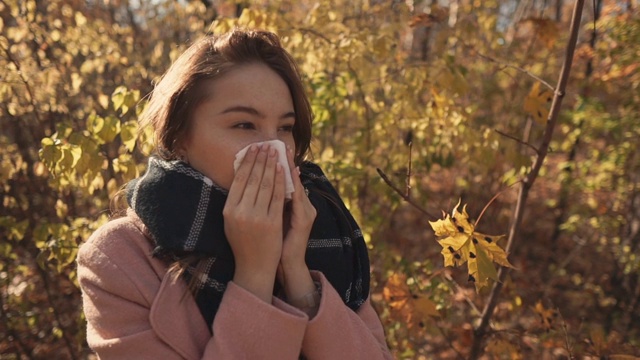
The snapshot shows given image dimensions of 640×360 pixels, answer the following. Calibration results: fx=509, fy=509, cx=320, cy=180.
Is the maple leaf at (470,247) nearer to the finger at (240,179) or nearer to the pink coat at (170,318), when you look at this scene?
the pink coat at (170,318)

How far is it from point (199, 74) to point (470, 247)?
1056mm

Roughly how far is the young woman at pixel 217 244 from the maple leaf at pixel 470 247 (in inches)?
16.5

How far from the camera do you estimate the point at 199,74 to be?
4.91ft

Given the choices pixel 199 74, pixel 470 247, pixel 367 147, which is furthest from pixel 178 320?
pixel 367 147

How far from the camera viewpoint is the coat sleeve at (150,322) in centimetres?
127

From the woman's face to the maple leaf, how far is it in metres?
0.68

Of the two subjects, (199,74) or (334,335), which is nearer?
(334,335)

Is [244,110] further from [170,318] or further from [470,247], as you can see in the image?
[470,247]

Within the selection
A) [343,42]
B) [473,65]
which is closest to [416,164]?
[343,42]

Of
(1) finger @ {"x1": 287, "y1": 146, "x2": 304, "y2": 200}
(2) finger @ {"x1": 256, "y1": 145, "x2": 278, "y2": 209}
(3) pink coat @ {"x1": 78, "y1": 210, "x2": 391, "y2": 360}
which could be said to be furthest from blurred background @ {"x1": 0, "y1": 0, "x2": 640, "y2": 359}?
(3) pink coat @ {"x1": 78, "y1": 210, "x2": 391, "y2": 360}

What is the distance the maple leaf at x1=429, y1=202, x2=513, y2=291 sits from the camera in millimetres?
1719

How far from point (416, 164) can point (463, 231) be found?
180 centimetres

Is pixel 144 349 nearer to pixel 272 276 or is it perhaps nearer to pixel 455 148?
pixel 272 276

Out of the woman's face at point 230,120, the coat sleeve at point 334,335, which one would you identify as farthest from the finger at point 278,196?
the coat sleeve at point 334,335
